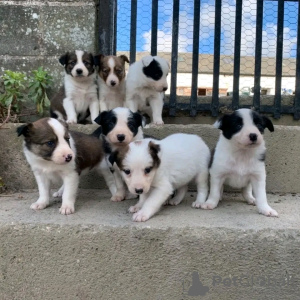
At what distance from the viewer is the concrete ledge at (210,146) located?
13.9 feet

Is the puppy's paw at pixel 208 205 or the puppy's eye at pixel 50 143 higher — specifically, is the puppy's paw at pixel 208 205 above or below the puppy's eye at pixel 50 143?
below

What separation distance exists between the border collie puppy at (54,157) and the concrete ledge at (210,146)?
2.67 ft

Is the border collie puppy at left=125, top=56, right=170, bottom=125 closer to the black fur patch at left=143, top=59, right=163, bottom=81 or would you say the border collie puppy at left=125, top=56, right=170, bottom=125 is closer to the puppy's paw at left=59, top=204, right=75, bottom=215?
the black fur patch at left=143, top=59, right=163, bottom=81

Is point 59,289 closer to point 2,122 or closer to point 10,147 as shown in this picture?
point 10,147

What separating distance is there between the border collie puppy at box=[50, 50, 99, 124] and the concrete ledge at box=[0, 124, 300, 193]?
0.51 m

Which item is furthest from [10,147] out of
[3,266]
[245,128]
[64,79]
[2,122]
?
[245,128]

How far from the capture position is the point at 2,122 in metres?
4.51

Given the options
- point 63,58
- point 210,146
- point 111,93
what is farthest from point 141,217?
point 63,58

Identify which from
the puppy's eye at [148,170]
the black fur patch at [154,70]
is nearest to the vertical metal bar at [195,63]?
the black fur patch at [154,70]

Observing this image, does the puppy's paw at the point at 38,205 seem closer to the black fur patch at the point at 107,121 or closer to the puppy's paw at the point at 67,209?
the puppy's paw at the point at 67,209

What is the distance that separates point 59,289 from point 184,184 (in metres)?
1.47

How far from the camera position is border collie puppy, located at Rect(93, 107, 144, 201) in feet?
12.2

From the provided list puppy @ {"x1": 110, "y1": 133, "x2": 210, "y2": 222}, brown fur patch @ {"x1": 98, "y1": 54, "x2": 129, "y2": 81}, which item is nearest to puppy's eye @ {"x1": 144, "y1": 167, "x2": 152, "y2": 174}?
puppy @ {"x1": 110, "y1": 133, "x2": 210, "y2": 222}

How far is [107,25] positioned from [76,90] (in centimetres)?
100
